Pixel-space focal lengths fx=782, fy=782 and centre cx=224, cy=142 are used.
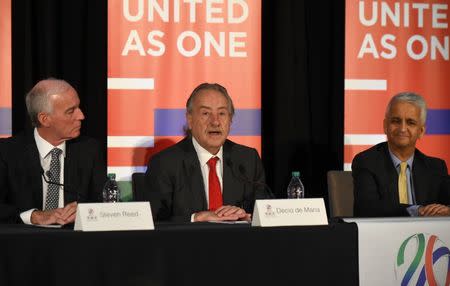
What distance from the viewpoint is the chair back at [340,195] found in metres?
4.13

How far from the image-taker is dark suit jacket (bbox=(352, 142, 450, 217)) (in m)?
3.71

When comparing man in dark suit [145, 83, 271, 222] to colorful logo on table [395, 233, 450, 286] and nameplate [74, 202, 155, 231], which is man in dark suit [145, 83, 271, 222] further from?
colorful logo on table [395, 233, 450, 286]

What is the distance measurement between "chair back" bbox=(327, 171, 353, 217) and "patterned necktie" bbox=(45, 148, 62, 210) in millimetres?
1451

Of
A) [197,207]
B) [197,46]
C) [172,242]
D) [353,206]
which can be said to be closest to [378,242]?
[172,242]

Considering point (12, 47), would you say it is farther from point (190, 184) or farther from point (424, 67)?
point (424, 67)

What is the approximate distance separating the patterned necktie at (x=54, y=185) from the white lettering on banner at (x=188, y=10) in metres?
1.61

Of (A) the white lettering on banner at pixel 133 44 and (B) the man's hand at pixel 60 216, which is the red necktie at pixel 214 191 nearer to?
(B) the man's hand at pixel 60 216

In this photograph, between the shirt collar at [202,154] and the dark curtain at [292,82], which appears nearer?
the shirt collar at [202,154]

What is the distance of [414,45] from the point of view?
5410 mm

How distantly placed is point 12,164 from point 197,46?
1.90 metres

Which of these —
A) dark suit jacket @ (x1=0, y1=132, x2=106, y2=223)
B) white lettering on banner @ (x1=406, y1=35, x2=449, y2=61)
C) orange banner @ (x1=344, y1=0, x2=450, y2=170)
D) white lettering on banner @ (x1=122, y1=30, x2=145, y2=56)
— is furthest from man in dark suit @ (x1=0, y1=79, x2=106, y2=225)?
white lettering on banner @ (x1=406, y1=35, x2=449, y2=61)

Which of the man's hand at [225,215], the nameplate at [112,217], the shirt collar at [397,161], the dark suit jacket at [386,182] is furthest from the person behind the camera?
the shirt collar at [397,161]

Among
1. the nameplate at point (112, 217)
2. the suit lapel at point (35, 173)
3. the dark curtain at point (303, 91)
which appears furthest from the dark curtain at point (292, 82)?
the nameplate at point (112, 217)

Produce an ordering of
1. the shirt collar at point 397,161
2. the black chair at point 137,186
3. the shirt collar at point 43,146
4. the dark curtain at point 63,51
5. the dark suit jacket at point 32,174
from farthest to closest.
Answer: the dark curtain at point 63,51
the black chair at point 137,186
the shirt collar at point 397,161
the shirt collar at point 43,146
the dark suit jacket at point 32,174
